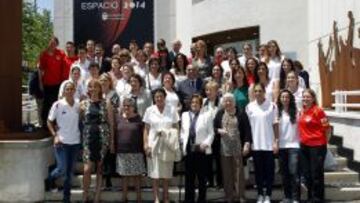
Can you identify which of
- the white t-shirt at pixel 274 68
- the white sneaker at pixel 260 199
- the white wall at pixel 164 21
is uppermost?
the white wall at pixel 164 21

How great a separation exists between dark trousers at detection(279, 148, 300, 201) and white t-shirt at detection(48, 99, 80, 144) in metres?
3.47

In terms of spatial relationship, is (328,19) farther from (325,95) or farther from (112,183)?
(112,183)

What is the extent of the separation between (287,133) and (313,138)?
0.44 m

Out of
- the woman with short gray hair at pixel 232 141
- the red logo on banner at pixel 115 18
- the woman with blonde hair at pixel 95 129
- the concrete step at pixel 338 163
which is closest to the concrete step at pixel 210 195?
the woman with short gray hair at pixel 232 141

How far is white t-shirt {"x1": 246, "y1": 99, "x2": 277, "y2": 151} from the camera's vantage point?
36.3 ft

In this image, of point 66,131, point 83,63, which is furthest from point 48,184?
point 83,63

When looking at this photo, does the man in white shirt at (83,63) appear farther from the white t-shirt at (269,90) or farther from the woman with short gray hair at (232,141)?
the white t-shirt at (269,90)

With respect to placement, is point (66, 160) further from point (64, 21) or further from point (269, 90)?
point (64, 21)

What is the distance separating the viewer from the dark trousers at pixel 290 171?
11.1 m

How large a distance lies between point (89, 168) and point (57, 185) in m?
1.39

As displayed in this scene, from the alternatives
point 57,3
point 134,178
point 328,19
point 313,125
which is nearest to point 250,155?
point 313,125

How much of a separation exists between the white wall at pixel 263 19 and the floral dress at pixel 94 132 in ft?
43.2

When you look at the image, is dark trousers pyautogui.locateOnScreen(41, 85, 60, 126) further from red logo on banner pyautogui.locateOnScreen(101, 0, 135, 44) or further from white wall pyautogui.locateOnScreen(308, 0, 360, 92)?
red logo on banner pyautogui.locateOnScreen(101, 0, 135, 44)

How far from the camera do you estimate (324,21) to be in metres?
19.6
